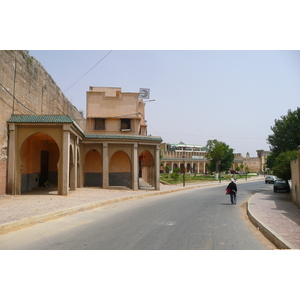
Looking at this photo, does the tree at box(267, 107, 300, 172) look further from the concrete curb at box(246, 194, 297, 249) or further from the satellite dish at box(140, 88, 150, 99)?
the concrete curb at box(246, 194, 297, 249)

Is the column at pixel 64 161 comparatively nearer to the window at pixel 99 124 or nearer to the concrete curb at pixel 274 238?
the concrete curb at pixel 274 238

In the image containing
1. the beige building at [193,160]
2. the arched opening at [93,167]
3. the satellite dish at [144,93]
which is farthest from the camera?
the beige building at [193,160]

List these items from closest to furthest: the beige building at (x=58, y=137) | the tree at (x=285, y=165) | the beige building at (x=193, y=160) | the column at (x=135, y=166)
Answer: the beige building at (x=58, y=137)
the tree at (x=285, y=165)
the column at (x=135, y=166)
the beige building at (x=193, y=160)

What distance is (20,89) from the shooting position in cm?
1819

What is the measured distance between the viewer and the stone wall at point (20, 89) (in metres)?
16.0

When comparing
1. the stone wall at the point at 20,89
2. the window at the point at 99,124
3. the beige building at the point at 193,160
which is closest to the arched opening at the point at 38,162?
the stone wall at the point at 20,89

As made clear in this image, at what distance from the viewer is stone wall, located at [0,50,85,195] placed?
16.0 meters

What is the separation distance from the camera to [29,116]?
1736 cm

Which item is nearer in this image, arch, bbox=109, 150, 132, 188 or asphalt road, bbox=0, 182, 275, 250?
asphalt road, bbox=0, 182, 275, 250

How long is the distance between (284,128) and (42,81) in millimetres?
24494

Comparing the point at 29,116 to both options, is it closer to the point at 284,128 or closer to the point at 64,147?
the point at 64,147

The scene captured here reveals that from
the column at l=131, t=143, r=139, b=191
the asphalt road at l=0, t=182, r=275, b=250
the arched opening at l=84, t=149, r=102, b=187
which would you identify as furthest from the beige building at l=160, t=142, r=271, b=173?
the asphalt road at l=0, t=182, r=275, b=250

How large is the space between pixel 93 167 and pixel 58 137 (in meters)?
9.98

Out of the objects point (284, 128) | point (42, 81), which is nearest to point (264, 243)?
point (42, 81)
